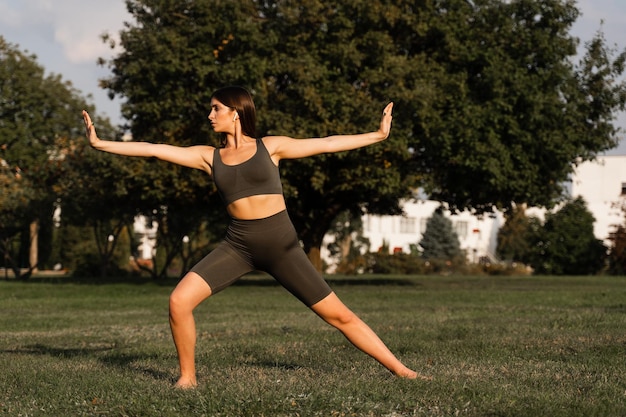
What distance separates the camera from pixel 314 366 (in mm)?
8812

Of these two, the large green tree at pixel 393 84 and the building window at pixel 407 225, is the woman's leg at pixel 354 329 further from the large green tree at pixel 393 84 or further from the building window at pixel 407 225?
the building window at pixel 407 225

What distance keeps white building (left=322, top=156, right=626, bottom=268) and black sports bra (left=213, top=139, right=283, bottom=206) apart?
69414mm

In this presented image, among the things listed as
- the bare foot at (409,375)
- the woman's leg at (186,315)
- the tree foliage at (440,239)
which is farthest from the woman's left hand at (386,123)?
the tree foliage at (440,239)

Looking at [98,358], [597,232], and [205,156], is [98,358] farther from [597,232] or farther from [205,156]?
[597,232]

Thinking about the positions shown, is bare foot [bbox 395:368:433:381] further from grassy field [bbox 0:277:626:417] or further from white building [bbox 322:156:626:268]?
white building [bbox 322:156:626:268]

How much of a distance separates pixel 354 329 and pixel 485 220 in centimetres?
8326

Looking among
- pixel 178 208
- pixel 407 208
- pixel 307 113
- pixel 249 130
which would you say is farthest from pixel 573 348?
pixel 407 208

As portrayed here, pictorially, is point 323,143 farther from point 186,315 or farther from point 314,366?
point 314,366

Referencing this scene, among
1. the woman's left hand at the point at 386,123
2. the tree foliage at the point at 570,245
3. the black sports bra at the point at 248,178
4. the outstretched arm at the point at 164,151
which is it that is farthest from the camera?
the tree foliage at the point at 570,245

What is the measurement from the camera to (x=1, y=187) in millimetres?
34781

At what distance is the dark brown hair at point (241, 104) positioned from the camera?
715cm

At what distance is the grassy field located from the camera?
6.31 m

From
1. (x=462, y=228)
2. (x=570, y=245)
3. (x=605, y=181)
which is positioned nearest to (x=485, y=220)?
(x=462, y=228)

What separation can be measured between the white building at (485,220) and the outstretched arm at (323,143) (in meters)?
69.3
